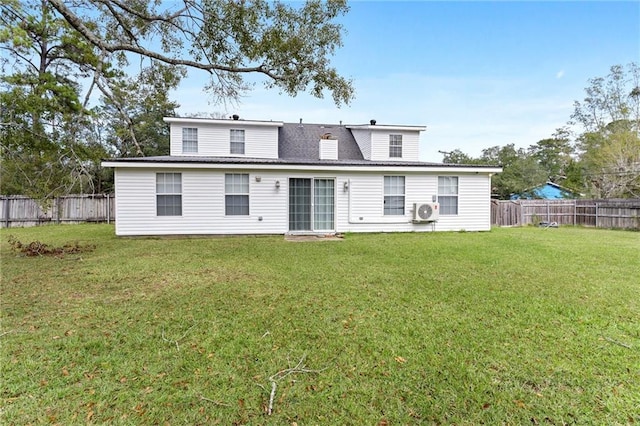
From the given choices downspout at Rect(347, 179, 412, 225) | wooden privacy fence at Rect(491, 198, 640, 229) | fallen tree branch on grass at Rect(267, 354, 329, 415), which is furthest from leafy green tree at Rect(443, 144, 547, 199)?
fallen tree branch on grass at Rect(267, 354, 329, 415)

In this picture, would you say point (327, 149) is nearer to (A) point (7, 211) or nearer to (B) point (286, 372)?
(B) point (286, 372)

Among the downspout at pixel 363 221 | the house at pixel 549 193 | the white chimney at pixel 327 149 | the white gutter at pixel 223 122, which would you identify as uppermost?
the white gutter at pixel 223 122

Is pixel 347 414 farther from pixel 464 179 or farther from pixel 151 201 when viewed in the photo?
pixel 464 179

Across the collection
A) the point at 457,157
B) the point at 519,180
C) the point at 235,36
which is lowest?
the point at 519,180

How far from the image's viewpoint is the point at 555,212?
52.4ft

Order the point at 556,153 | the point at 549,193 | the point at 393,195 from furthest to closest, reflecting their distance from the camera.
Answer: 1. the point at 556,153
2. the point at 549,193
3. the point at 393,195

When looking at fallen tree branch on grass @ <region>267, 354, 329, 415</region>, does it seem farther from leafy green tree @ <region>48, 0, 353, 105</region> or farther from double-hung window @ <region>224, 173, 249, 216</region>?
double-hung window @ <region>224, 173, 249, 216</region>

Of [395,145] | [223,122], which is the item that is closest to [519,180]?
[395,145]

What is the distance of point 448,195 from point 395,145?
311 centimetres

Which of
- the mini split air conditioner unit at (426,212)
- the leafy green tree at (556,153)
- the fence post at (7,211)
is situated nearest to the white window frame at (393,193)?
the mini split air conditioner unit at (426,212)

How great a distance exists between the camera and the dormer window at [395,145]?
42.7ft

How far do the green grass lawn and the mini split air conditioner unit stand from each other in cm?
531

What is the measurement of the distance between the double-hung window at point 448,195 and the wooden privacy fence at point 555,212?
17.8ft

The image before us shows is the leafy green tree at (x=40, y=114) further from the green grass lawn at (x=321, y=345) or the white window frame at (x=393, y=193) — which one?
the white window frame at (x=393, y=193)
